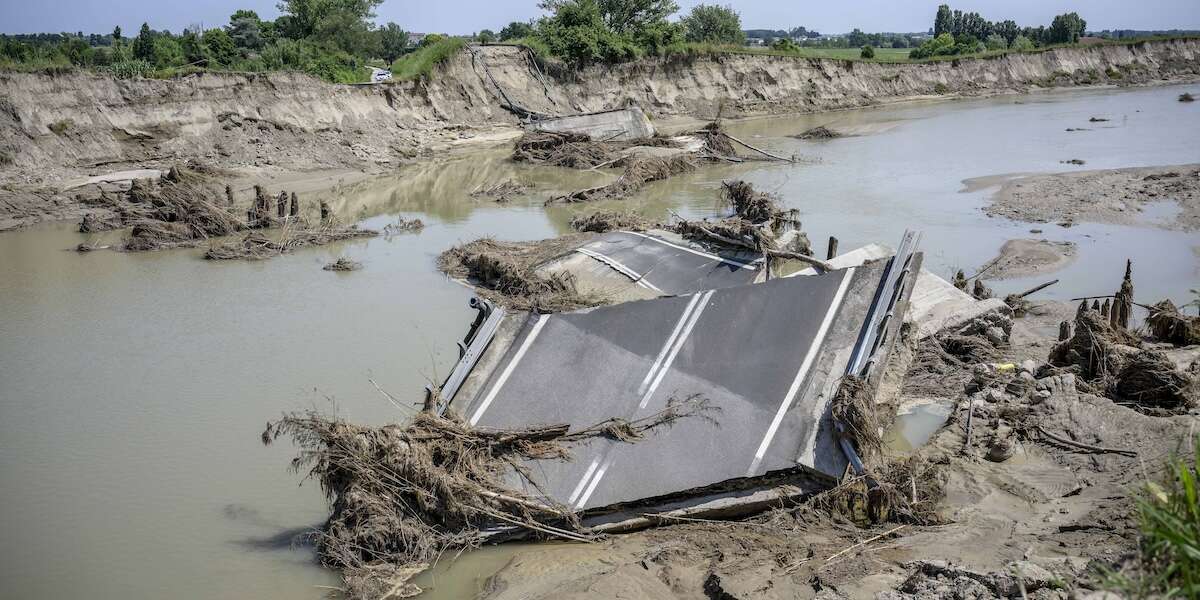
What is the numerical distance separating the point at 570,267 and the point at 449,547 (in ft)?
22.4

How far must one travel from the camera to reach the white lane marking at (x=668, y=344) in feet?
23.4

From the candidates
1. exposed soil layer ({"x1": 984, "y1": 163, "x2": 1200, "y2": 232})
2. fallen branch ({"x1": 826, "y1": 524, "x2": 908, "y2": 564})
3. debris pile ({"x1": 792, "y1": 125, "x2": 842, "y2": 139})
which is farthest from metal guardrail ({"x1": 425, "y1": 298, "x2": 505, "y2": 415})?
debris pile ({"x1": 792, "y1": 125, "x2": 842, "y2": 139})

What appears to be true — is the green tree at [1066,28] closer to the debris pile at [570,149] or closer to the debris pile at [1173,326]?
the debris pile at [570,149]

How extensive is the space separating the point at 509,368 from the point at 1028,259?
10317 mm

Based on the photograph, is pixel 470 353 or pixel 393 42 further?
pixel 393 42

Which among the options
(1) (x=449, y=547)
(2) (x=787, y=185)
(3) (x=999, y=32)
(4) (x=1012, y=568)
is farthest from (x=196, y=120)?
(3) (x=999, y=32)

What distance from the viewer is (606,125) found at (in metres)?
29.7

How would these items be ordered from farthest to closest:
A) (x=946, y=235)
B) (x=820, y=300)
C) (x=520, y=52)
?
1. (x=520, y=52)
2. (x=946, y=235)
3. (x=820, y=300)

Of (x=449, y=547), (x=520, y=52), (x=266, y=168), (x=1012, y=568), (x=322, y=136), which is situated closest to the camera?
(x=1012, y=568)

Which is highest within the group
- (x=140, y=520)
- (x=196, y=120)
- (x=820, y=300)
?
(x=196, y=120)

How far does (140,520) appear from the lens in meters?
7.61

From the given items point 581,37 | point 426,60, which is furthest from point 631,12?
point 426,60

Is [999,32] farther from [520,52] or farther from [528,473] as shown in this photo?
[528,473]

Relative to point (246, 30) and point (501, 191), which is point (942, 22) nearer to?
point (246, 30)
